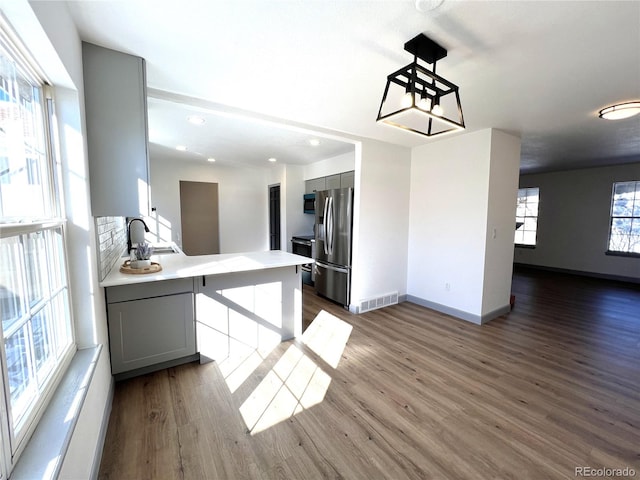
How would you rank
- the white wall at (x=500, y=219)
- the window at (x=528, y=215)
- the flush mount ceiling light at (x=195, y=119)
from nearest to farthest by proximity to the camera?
1. the flush mount ceiling light at (x=195, y=119)
2. the white wall at (x=500, y=219)
3. the window at (x=528, y=215)

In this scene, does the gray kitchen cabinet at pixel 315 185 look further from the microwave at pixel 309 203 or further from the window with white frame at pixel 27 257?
the window with white frame at pixel 27 257

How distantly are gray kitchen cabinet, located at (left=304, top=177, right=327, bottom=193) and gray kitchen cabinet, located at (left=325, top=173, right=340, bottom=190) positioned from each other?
12cm

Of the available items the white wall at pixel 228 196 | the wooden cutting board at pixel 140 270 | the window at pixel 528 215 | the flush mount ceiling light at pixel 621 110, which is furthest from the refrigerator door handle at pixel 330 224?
the window at pixel 528 215

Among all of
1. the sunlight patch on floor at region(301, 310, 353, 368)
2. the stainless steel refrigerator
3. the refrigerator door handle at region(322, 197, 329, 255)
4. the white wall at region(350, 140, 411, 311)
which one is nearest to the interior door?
the stainless steel refrigerator

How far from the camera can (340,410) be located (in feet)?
6.46

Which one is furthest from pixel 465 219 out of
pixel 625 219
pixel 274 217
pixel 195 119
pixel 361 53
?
pixel 625 219

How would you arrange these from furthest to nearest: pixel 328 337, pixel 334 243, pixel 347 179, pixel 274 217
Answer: pixel 274 217 < pixel 347 179 < pixel 334 243 < pixel 328 337

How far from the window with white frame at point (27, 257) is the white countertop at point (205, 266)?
0.60 meters

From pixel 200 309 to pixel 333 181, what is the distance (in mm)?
3414

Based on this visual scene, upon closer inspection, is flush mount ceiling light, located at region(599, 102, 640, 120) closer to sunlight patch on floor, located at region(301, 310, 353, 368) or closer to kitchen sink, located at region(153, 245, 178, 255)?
sunlight patch on floor, located at region(301, 310, 353, 368)

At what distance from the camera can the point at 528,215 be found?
23.9ft

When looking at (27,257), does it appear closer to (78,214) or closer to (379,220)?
(78,214)

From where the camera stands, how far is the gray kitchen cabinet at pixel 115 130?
1.81 meters

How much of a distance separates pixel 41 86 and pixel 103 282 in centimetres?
121
